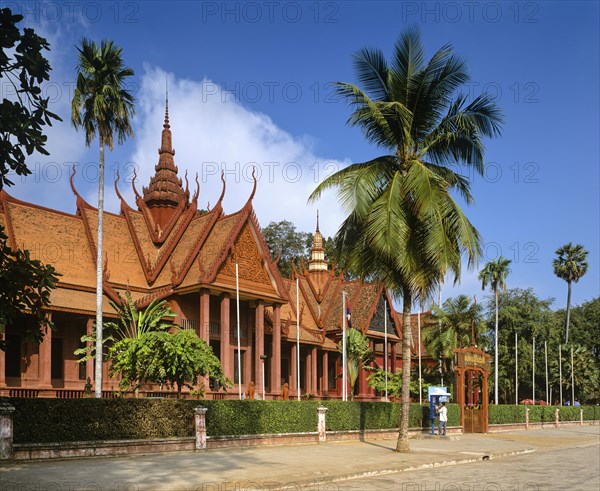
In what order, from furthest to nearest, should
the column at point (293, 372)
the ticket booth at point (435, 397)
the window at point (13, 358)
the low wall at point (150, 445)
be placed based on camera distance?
the column at point (293, 372) → the ticket booth at point (435, 397) → the window at point (13, 358) → the low wall at point (150, 445)

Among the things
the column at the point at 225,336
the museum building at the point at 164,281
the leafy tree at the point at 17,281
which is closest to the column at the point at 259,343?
the museum building at the point at 164,281

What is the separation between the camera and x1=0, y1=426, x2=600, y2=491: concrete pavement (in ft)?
42.0

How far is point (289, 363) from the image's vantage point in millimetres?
42312

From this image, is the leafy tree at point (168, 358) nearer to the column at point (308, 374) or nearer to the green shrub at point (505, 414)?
the column at point (308, 374)

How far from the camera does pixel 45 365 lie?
27.0 m

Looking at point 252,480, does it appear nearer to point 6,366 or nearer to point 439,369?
point 6,366

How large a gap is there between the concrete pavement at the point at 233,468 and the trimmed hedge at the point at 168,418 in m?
0.72

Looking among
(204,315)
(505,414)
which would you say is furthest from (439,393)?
(505,414)

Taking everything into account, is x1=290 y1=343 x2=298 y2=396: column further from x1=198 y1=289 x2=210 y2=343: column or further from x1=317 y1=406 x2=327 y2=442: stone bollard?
x1=317 y1=406 x2=327 y2=442: stone bollard

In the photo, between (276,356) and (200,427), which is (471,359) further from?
(200,427)

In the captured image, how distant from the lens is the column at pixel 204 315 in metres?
30.9

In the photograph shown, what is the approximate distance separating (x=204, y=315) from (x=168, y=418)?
12006 millimetres

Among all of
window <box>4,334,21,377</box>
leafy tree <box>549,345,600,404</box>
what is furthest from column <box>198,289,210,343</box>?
leafy tree <box>549,345,600,404</box>

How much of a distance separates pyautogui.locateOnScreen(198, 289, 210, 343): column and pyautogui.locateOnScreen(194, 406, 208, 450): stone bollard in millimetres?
10814
